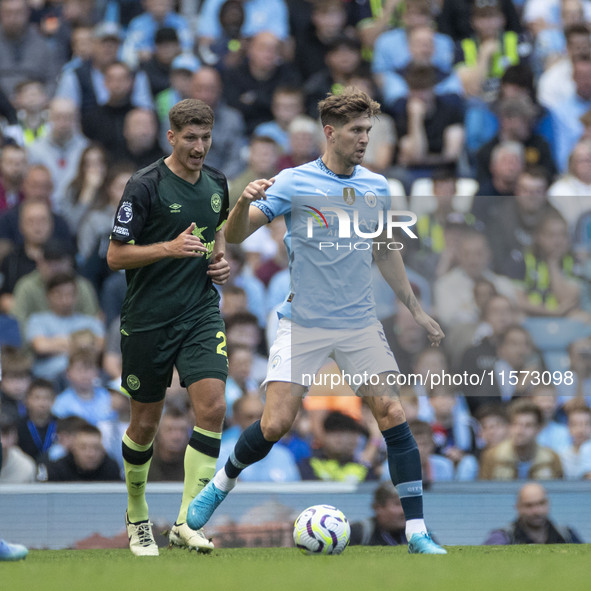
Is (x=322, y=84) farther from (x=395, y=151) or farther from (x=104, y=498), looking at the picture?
(x=104, y=498)

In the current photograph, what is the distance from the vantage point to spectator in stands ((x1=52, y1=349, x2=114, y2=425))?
9.92m

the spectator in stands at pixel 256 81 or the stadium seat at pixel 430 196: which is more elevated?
the spectator in stands at pixel 256 81

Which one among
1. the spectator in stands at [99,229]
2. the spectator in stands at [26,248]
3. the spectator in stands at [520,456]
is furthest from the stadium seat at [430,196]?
the spectator in stands at [26,248]

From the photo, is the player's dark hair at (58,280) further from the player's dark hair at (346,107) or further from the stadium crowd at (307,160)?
the player's dark hair at (346,107)

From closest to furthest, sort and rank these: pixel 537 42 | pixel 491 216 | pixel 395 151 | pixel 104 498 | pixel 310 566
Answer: pixel 310 566 → pixel 104 498 → pixel 491 216 → pixel 395 151 → pixel 537 42

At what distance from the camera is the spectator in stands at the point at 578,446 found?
9.27 metres

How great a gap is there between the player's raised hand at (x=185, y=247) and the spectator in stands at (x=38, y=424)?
3749 millimetres

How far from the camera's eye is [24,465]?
9328 mm

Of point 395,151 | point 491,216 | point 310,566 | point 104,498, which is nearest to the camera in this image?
point 310,566

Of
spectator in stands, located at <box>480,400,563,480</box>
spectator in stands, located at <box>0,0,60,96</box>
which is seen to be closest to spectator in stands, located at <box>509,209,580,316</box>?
spectator in stands, located at <box>480,400,563,480</box>

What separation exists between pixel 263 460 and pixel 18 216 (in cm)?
371

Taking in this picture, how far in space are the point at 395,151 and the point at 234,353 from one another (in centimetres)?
321

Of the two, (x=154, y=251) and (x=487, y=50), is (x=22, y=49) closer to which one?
(x=487, y=50)

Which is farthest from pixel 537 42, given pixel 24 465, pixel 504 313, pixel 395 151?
pixel 24 465
